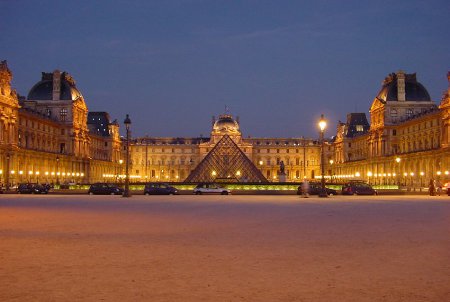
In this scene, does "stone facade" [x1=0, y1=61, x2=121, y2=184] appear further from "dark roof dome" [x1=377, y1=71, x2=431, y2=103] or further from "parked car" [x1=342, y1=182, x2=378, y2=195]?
"dark roof dome" [x1=377, y1=71, x2=431, y2=103]

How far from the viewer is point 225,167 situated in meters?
63.2

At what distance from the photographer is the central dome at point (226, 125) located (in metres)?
145

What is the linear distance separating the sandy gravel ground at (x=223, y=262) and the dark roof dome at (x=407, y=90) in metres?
85.4

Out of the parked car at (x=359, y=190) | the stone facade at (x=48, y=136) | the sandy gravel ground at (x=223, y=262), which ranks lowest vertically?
the sandy gravel ground at (x=223, y=262)

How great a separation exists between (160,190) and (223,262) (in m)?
37.2

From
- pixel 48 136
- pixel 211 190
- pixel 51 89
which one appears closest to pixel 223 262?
pixel 211 190

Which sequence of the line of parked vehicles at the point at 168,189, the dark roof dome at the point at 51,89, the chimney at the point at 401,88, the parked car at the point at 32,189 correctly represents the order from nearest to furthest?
the line of parked vehicles at the point at 168,189 < the parked car at the point at 32,189 < the dark roof dome at the point at 51,89 < the chimney at the point at 401,88

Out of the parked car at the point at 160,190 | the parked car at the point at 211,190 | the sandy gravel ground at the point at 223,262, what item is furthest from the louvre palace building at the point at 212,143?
the sandy gravel ground at the point at 223,262

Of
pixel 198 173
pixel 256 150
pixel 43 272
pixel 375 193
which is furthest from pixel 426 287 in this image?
pixel 256 150

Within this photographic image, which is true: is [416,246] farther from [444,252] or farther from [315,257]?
[315,257]

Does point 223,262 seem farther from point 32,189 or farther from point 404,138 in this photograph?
point 404,138

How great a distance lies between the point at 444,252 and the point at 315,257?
8.13 ft

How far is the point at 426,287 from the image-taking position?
7289 mm

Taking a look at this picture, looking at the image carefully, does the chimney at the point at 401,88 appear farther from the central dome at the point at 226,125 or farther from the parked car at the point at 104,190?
the parked car at the point at 104,190
